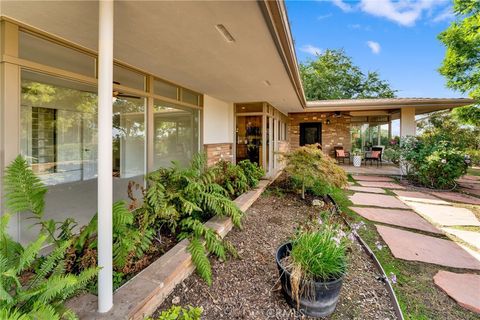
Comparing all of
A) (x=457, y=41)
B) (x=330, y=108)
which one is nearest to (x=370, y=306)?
(x=330, y=108)

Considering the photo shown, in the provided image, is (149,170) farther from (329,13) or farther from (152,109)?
(329,13)

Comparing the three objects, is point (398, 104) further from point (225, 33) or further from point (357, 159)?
point (225, 33)

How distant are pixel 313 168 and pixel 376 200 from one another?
2028 mm

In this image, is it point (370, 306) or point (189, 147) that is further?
point (189, 147)

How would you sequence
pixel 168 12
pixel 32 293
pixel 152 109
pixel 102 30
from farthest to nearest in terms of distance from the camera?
pixel 152 109
pixel 168 12
pixel 102 30
pixel 32 293

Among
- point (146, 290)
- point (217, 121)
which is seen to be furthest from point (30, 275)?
point (217, 121)

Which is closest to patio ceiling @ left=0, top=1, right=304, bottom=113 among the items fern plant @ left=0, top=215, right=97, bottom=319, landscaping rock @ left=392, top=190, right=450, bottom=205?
fern plant @ left=0, top=215, right=97, bottom=319

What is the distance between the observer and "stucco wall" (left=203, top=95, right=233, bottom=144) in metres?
6.13

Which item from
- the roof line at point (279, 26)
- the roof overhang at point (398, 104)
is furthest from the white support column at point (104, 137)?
the roof overhang at point (398, 104)

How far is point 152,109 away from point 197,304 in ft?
10.9

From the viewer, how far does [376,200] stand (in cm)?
545

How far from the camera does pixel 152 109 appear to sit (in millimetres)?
4254

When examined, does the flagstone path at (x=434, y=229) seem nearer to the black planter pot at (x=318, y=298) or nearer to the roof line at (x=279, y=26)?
the black planter pot at (x=318, y=298)

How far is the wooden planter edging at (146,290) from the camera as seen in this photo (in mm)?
1579
